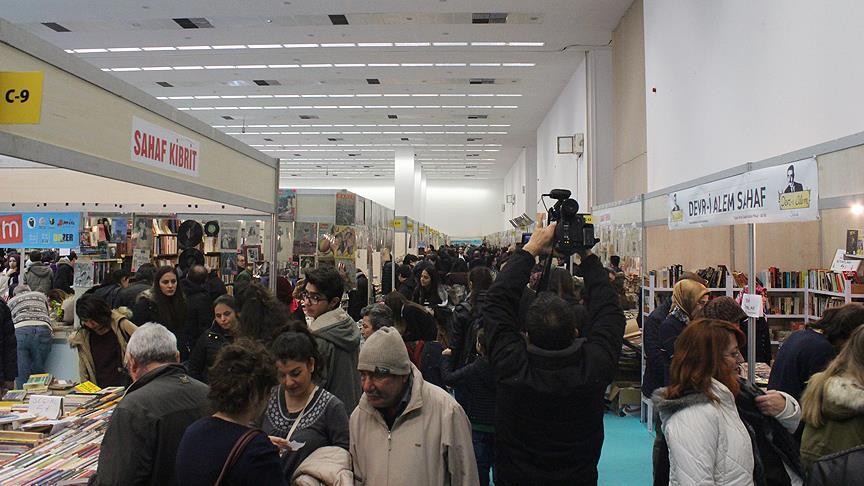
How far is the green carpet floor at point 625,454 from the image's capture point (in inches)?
185

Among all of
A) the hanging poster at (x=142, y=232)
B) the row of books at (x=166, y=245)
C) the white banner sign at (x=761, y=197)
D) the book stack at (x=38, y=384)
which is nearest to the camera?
the white banner sign at (x=761, y=197)

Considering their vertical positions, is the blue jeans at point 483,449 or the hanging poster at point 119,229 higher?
the hanging poster at point 119,229

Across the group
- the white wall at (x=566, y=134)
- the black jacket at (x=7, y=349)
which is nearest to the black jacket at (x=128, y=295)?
the black jacket at (x=7, y=349)

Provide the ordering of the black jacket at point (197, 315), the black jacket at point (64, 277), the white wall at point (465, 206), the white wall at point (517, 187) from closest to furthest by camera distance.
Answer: the black jacket at point (197, 315) → the black jacket at point (64, 277) → the white wall at point (517, 187) → the white wall at point (465, 206)

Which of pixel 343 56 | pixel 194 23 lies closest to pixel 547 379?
pixel 194 23

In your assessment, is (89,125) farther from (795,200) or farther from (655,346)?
(655,346)

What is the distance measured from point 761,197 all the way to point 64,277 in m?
9.15

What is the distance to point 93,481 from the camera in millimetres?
2061

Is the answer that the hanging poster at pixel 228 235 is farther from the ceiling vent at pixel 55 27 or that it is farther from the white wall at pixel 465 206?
the white wall at pixel 465 206

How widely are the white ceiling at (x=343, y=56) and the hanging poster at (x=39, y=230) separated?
5.24 metres

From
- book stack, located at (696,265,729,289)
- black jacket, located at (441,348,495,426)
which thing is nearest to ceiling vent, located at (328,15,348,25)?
book stack, located at (696,265,729,289)

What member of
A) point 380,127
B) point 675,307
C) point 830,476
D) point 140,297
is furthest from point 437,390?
point 380,127

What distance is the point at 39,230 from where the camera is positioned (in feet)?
20.7

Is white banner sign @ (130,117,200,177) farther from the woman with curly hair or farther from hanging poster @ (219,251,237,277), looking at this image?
hanging poster @ (219,251,237,277)
